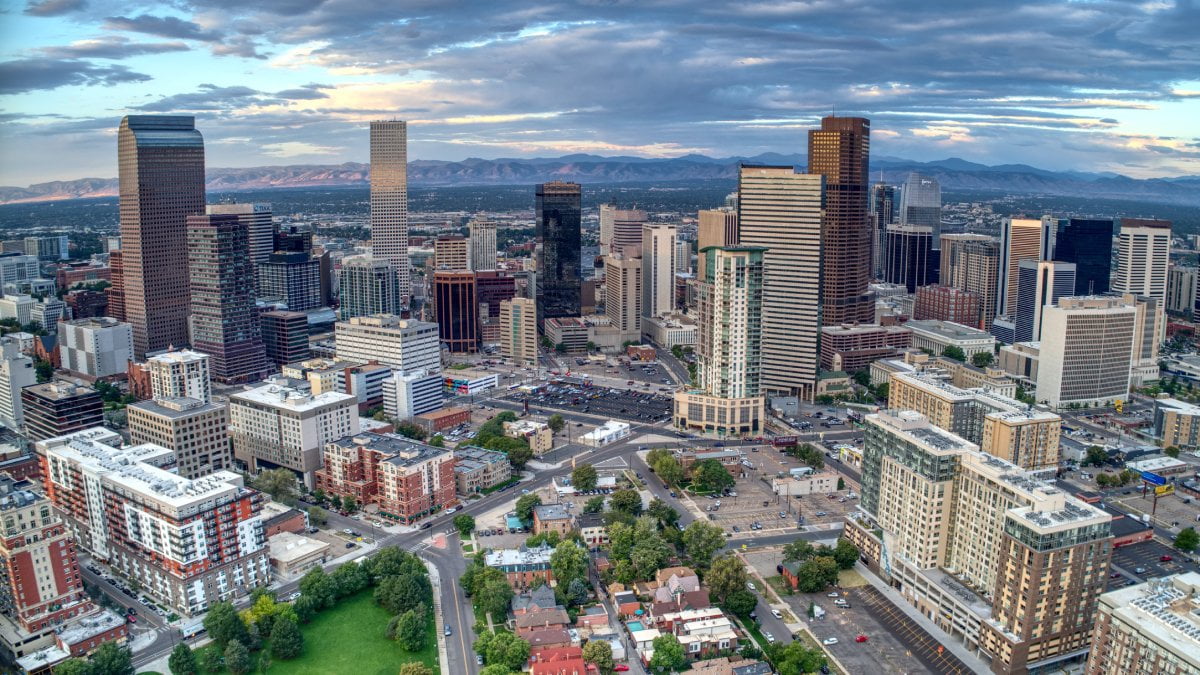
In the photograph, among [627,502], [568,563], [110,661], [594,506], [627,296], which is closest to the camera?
[110,661]

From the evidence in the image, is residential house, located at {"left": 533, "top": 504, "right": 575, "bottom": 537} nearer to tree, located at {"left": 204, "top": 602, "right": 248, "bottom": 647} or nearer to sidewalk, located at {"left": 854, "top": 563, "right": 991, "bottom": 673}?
sidewalk, located at {"left": 854, "top": 563, "right": 991, "bottom": 673}

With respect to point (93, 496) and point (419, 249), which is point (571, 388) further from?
point (419, 249)

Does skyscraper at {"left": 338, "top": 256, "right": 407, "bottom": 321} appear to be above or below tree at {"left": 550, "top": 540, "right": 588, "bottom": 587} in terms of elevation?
above

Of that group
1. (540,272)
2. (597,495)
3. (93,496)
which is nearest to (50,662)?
(93,496)

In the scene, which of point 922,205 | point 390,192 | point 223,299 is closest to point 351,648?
point 223,299

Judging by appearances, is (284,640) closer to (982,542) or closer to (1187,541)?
(982,542)

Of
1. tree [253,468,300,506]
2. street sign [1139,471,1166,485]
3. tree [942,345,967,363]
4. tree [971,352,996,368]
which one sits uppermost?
tree [942,345,967,363]

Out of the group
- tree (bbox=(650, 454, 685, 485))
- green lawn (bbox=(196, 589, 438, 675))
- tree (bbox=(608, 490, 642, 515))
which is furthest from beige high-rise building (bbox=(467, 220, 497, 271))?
green lawn (bbox=(196, 589, 438, 675))
